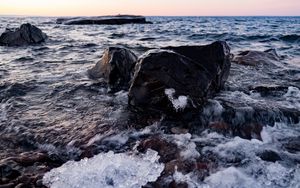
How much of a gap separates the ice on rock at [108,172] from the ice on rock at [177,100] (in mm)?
1466

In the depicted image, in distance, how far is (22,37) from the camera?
1892 centimetres

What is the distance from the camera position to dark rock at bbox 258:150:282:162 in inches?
182

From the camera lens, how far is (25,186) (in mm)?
3818

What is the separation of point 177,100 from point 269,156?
71.2 inches

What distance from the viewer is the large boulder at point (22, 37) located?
18.1 m

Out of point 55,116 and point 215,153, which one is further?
point 55,116

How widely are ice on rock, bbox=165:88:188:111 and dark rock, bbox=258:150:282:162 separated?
5.30 feet

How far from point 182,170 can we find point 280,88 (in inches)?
187

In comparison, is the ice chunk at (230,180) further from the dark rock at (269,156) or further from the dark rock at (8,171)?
the dark rock at (8,171)

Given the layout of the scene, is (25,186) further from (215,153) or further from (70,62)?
(70,62)

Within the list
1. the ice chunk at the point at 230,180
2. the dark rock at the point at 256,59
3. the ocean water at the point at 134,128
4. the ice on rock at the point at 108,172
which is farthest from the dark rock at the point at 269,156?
the dark rock at the point at 256,59

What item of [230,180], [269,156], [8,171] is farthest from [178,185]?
[8,171]

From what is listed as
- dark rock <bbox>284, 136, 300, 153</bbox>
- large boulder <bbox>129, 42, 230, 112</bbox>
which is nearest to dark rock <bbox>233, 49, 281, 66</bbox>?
large boulder <bbox>129, 42, 230, 112</bbox>

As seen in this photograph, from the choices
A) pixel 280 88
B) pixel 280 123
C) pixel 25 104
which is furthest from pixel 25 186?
pixel 280 88
